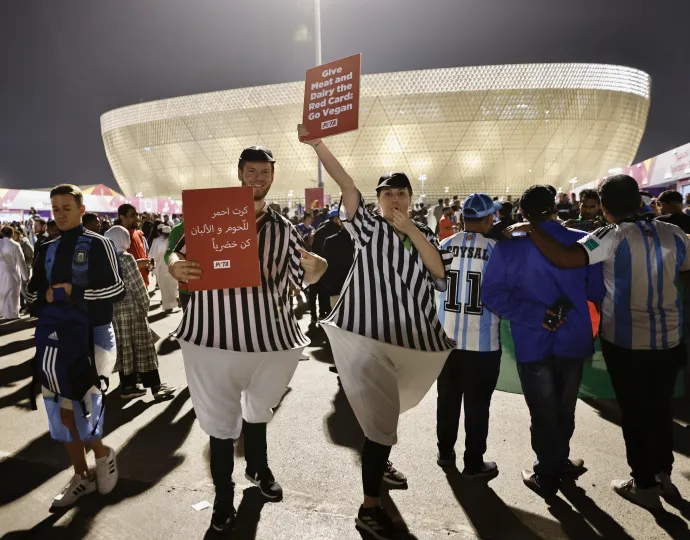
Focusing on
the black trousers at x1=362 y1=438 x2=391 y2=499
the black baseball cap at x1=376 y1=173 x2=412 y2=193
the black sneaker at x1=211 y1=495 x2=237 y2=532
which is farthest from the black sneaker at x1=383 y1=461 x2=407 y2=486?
the black baseball cap at x1=376 y1=173 x2=412 y2=193

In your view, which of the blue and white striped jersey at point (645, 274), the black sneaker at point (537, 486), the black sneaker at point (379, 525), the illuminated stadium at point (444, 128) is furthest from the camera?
the illuminated stadium at point (444, 128)

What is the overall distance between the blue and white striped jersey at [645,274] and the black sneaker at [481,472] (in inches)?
49.8

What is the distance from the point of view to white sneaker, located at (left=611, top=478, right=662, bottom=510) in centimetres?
302

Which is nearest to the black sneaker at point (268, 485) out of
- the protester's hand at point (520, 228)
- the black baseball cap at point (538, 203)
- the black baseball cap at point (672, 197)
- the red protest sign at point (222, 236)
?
the red protest sign at point (222, 236)

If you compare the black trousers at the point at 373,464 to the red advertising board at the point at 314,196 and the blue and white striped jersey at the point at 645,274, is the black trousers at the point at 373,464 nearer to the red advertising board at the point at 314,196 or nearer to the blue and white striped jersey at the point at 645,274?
the blue and white striped jersey at the point at 645,274

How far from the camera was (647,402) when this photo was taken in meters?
3.13

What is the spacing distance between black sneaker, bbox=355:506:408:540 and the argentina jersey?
1.26 m

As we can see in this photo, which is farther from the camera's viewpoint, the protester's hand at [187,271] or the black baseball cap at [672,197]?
the black baseball cap at [672,197]

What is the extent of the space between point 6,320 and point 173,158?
68.0 m

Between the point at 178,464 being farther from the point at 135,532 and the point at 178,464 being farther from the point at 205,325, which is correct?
the point at 205,325

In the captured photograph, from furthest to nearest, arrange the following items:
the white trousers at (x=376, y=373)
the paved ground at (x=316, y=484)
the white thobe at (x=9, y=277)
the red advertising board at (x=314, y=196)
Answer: the red advertising board at (x=314, y=196)
the white thobe at (x=9, y=277)
the paved ground at (x=316, y=484)
the white trousers at (x=376, y=373)

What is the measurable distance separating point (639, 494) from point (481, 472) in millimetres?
981

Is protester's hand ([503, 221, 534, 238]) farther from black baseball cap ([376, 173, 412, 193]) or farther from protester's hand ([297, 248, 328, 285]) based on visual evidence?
protester's hand ([297, 248, 328, 285])

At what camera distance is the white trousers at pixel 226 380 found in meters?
2.71
